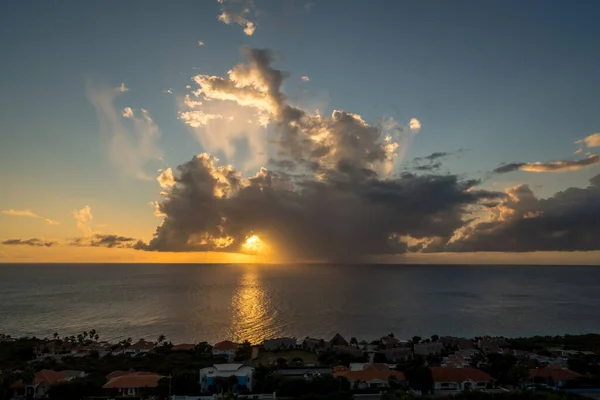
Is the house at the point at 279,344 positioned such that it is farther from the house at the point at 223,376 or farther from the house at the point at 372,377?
the house at the point at 372,377

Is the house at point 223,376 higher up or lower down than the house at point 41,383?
higher up

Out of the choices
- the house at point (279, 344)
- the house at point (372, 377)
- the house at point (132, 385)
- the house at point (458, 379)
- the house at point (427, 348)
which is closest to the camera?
the house at point (132, 385)

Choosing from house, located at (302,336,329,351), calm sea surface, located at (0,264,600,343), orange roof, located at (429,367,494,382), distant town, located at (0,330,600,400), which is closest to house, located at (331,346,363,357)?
distant town, located at (0,330,600,400)

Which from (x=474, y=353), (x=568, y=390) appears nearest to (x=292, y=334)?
(x=474, y=353)

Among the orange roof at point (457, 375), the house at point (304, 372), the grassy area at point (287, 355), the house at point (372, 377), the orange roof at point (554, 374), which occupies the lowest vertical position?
the grassy area at point (287, 355)

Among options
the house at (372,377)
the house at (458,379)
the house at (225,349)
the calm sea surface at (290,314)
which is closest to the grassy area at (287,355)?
the house at (225,349)

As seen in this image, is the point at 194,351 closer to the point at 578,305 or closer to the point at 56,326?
the point at 56,326
